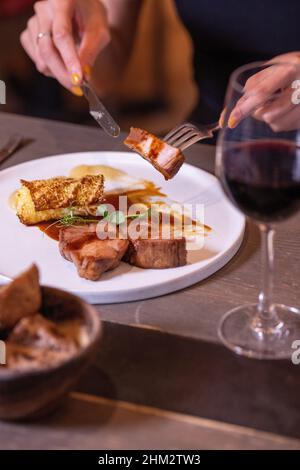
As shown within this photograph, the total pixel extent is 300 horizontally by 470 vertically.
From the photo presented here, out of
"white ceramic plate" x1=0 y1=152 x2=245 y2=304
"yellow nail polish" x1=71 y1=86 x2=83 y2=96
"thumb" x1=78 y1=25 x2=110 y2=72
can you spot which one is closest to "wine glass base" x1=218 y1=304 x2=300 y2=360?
"white ceramic plate" x1=0 y1=152 x2=245 y2=304

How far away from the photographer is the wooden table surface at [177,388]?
2.87ft

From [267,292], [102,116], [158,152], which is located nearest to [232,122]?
[267,292]

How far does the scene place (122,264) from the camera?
1.21 meters

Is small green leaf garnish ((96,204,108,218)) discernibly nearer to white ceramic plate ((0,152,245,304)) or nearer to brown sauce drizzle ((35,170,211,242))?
brown sauce drizzle ((35,170,211,242))

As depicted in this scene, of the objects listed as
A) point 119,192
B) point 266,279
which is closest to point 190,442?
point 266,279

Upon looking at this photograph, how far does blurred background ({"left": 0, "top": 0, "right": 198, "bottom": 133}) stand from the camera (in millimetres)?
3834

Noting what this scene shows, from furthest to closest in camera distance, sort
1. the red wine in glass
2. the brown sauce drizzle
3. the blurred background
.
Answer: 1. the blurred background
2. the brown sauce drizzle
3. the red wine in glass

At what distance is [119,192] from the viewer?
1.48 metres

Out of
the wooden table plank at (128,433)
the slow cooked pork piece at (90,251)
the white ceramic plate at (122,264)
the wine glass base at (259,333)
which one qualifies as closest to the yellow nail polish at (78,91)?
the white ceramic plate at (122,264)

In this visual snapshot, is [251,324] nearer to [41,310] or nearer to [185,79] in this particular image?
[41,310]

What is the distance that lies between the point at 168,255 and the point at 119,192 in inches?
13.2

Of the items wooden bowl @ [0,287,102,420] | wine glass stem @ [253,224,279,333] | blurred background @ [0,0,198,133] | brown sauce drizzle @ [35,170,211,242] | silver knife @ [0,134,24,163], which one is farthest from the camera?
blurred background @ [0,0,198,133]

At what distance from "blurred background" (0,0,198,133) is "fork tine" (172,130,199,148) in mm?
2371

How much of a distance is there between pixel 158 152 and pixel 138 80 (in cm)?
291
